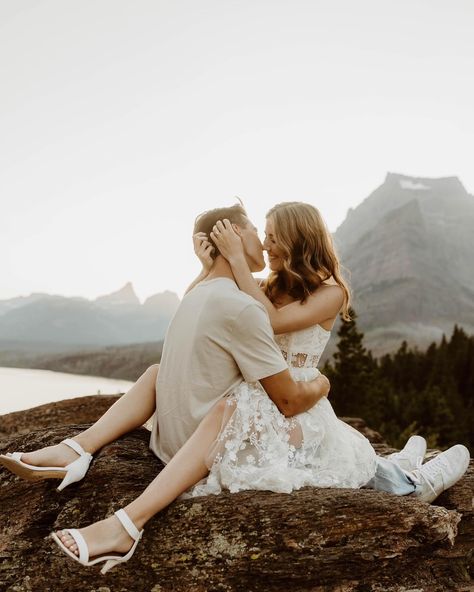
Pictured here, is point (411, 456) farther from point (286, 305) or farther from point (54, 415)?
point (54, 415)

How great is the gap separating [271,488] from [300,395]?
81 centimetres

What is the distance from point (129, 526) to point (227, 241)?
2.54 meters

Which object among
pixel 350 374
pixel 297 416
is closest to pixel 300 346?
pixel 297 416

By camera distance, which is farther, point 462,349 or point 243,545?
point 462,349

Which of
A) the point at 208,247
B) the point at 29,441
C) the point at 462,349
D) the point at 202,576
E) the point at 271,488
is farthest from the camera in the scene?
the point at 462,349

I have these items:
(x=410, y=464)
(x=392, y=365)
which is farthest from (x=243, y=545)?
(x=392, y=365)

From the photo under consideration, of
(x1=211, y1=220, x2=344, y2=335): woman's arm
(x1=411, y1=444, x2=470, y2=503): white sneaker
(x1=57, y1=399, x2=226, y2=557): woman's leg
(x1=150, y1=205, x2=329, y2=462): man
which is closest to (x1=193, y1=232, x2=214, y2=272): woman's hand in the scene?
(x1=211, y1=220, x2=344, y2=335): woman's arm

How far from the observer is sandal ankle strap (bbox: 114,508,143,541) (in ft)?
12.6

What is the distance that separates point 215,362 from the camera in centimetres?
453

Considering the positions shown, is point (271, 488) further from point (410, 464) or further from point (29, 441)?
point (29, 441)

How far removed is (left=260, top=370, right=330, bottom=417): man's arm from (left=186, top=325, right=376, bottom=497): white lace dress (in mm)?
71

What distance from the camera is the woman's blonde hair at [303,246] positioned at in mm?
5359

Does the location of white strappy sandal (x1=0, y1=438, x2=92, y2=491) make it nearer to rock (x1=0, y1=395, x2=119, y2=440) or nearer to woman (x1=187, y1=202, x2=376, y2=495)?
woman (x1=187, y1=202, x2=376, y2=495)

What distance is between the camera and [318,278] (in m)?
5.41
